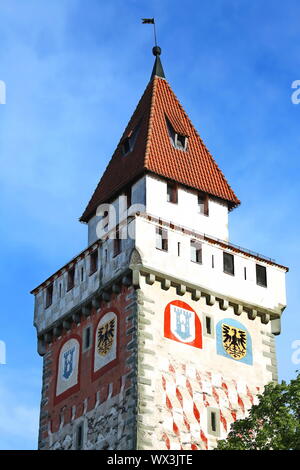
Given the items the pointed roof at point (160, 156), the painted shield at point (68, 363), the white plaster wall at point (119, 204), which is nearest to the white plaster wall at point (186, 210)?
the white plaster wall at point (119, 204)

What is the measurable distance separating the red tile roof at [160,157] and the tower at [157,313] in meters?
Answer: 0.08

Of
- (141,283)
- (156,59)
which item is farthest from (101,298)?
(156,59)

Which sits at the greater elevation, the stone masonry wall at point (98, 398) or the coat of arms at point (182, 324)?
the coat of arms at point (182, 324)

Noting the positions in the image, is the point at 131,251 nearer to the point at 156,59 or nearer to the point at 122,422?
the point at 122,422

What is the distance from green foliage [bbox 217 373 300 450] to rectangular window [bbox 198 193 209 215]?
36.2ft

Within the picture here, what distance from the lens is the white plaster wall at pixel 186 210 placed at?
54.7 m

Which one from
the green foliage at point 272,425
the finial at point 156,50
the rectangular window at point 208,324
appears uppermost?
the finial at point 156,50

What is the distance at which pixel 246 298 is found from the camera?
5447cm

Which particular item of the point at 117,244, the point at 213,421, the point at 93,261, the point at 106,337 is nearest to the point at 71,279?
the point at 93,261

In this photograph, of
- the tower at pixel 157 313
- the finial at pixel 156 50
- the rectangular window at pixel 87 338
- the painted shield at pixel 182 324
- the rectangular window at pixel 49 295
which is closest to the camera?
the tower at pixel 157 313

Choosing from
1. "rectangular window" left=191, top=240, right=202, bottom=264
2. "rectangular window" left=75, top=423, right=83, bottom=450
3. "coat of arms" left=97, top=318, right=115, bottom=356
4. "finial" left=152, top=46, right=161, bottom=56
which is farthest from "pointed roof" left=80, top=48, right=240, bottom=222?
"rectangular window" left=75, top=423, right=83, bottom=450

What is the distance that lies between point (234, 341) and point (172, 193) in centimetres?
688

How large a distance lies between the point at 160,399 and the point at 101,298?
18.6ft

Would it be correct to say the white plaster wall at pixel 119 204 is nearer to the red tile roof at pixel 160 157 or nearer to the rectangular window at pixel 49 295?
the red tile roof at pixel 160 157
